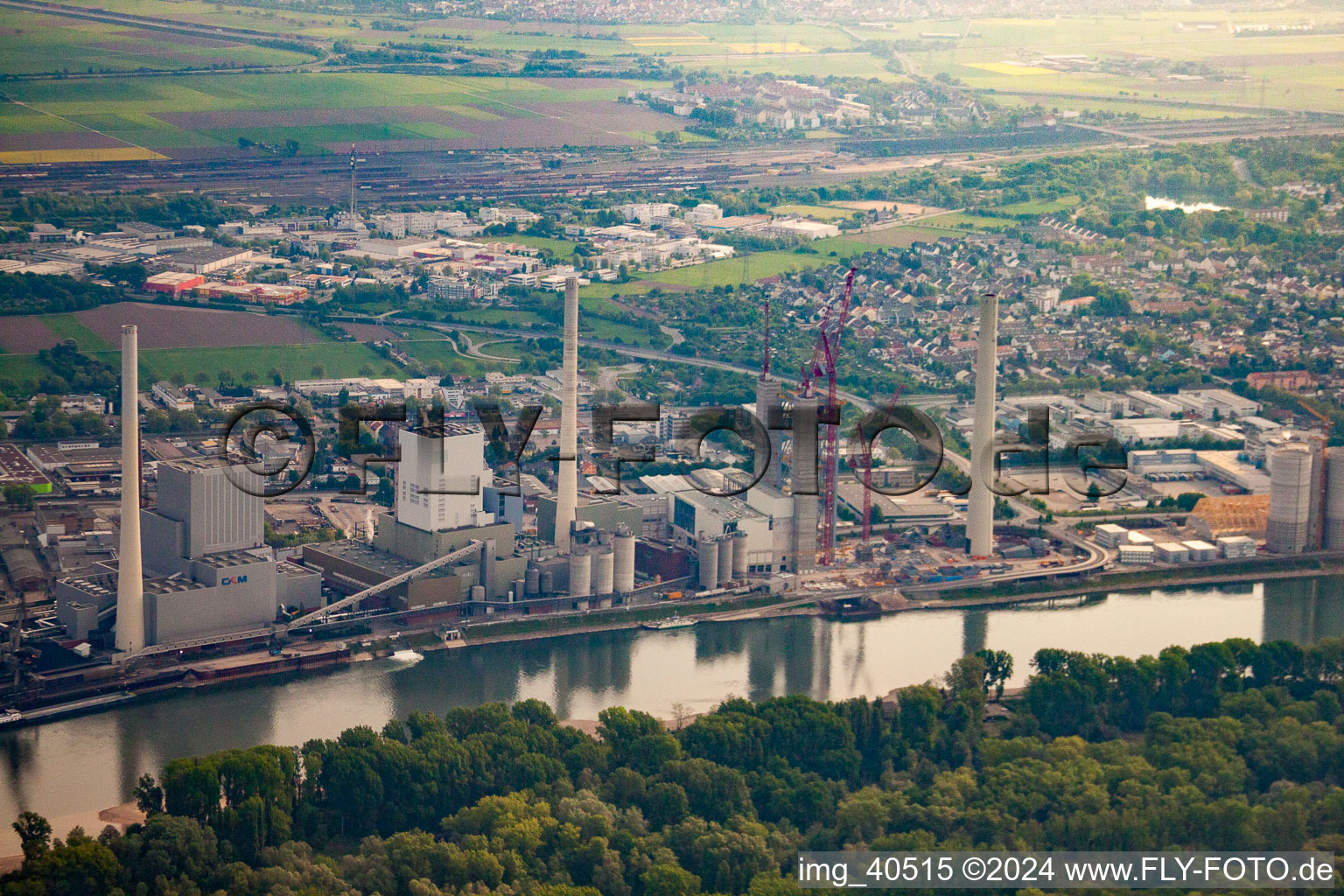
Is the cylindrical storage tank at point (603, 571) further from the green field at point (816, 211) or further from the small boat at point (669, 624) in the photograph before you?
the green field at point (816, 211)

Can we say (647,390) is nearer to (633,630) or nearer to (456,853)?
(633,630)

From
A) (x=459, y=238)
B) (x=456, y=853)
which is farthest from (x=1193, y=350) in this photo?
(x=456, y=853)

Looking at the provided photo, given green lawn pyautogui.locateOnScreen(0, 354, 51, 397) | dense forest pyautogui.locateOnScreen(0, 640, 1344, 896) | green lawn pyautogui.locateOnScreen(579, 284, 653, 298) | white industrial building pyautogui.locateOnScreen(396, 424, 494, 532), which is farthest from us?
green lawn pyautogui.locateOnScreen(579, 284, 653, 298)

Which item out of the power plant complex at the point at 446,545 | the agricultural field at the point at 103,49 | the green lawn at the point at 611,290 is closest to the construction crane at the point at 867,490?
the power plant complex at the point at 446,545

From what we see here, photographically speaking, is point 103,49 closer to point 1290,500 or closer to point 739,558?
point 739,558

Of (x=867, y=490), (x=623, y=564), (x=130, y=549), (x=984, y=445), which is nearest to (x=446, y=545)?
(x=623, y=564)

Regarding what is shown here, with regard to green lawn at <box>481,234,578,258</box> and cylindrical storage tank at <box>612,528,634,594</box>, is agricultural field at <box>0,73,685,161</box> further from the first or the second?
cylindrical storage tank at <box>612,528,634,594</box>

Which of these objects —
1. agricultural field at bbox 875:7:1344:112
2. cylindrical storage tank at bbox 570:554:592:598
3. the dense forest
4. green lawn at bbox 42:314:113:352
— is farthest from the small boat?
agricultural field at bbox 875:7:1344:112

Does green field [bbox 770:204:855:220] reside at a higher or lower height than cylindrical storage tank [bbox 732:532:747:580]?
higher
